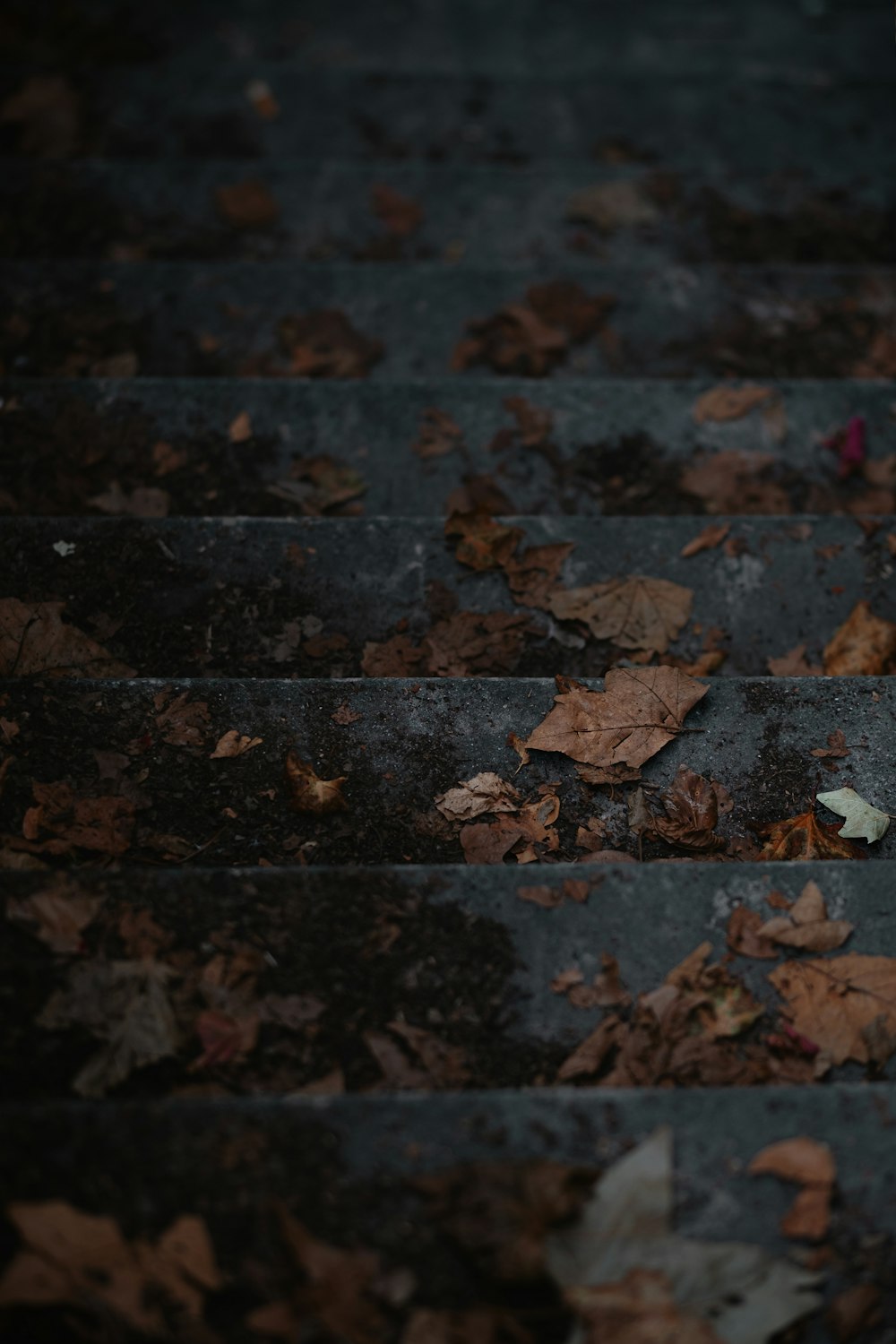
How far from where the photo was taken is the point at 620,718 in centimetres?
175

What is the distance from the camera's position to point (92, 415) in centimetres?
233

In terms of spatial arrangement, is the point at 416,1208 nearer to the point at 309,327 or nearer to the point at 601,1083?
the point at 601,1083

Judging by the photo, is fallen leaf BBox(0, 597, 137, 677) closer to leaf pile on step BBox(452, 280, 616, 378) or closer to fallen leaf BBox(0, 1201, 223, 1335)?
fallen leaf BBox(0, 1201, 223, 1335)

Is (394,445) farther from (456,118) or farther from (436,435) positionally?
(456,118)

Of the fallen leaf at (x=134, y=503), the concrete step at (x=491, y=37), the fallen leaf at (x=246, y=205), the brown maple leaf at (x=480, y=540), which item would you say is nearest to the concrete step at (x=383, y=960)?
the brown maple leaf at (x=480, y=540)

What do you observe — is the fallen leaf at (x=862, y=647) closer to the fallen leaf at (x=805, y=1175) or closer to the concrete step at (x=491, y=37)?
the fallen leaf at (x=805, y=1175)

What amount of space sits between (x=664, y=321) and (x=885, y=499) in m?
0.82

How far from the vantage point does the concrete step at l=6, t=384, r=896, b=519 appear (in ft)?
7.53

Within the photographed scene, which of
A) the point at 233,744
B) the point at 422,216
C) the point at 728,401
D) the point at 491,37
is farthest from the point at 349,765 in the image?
the point at 491,37

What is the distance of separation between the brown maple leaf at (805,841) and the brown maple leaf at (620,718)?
0.79 feet

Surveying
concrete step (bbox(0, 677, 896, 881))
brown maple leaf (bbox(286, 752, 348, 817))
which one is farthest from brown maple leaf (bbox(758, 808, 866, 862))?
brown maple leaf (bbox(286, 752, 348, 817))

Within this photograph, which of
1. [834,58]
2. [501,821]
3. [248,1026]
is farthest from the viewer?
[834,58]

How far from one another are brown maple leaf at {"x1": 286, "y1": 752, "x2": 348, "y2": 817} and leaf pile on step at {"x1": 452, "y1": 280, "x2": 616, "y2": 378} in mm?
1473

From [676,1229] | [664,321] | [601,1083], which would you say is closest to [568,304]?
[664,321]
